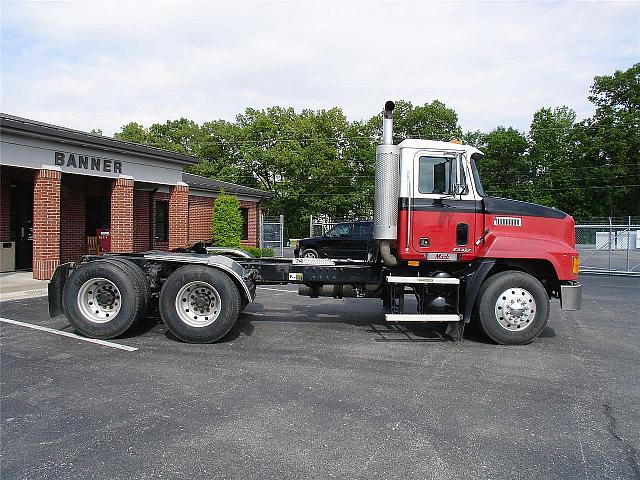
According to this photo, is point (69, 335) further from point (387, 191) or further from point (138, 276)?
point (387, 191)

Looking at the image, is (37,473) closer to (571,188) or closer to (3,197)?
(3,197)

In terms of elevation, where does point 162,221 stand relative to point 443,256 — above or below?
above

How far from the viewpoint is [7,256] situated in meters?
14.8

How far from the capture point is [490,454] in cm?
357

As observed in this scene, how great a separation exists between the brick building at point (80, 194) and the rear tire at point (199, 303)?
311 inches

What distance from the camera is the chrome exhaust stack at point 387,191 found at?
22.7 ft

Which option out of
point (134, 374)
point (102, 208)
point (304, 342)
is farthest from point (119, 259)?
point (102, 208)

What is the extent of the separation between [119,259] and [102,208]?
11551 mm

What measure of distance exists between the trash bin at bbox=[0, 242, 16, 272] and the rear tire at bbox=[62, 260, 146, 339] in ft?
31.9

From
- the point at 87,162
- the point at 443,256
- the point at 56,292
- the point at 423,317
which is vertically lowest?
the point at 423,317

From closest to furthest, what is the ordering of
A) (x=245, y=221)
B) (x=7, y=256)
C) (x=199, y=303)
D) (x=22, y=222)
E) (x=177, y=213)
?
(x=199, y=303), (x=7, y=256), (x=22, y=222), (x=177, y=213), (x=245, y=221)

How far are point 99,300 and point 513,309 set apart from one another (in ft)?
19.8

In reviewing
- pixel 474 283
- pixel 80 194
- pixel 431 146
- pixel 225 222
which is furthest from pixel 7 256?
pixel 474 283

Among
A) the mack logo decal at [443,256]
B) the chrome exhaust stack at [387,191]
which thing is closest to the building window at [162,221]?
the chrome exhaust stack at [387,191]
